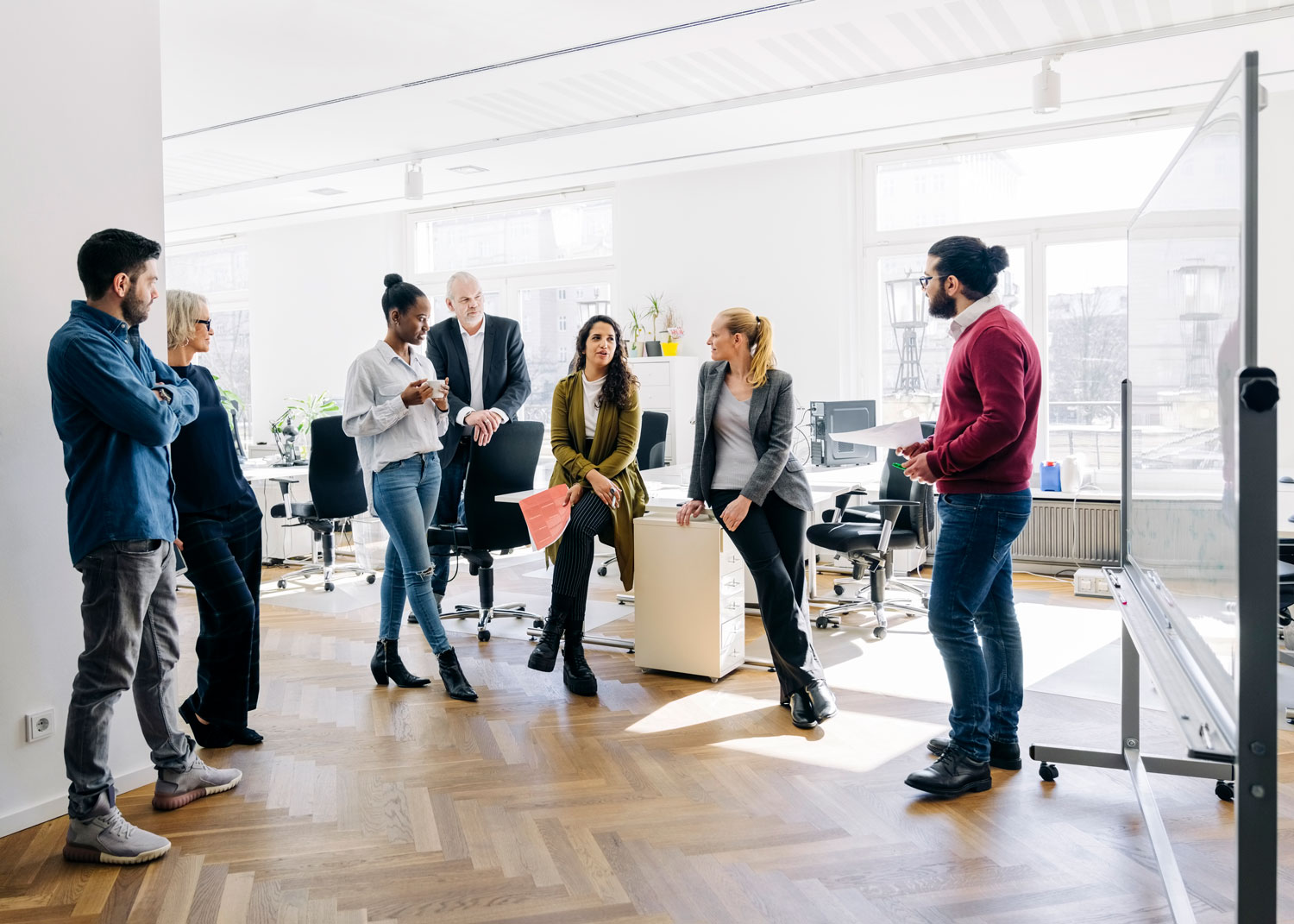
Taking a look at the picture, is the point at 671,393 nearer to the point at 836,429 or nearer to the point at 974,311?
the point at 836,429

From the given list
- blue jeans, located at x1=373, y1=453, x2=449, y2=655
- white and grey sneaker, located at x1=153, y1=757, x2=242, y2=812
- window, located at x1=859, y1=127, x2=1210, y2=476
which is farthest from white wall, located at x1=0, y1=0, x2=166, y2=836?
window, located at x1=859, y1=127, x2=1210, y2=476

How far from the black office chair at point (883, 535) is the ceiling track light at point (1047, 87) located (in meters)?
2.00

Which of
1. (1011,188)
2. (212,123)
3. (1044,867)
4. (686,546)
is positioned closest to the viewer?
(1044,867)

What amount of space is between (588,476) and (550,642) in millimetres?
696

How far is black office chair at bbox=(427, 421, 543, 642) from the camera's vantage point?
176 inches

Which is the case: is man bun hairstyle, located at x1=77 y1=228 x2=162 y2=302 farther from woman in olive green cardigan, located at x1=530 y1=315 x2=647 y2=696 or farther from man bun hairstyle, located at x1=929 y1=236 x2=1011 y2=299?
man bun hairstyle, located at x1=929 y1=236 x2=1011 y2=299

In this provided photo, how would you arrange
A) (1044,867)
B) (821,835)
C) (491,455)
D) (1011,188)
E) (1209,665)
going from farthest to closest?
(1011,188)
(491,455)
(821,835)
(1044,867)
(1209,665)

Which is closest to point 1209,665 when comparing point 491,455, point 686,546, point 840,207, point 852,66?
point 686,546

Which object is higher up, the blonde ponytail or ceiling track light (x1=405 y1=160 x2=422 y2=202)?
ceiling track light (x1=405 y1=160 x2=422 y2=202)

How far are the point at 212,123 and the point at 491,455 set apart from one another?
135 inches

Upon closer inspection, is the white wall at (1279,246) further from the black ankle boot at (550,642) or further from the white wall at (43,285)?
the white wall at (43,285)

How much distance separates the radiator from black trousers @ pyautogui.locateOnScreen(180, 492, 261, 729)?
4318 millimetres

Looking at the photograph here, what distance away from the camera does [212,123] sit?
6148mm

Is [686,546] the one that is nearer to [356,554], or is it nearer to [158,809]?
[158,809]
